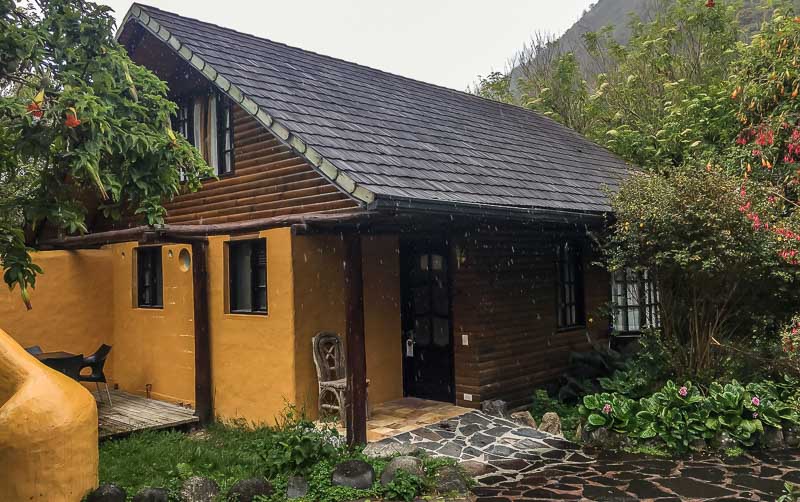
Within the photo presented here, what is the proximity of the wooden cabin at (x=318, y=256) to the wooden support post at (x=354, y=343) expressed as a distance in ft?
0.07

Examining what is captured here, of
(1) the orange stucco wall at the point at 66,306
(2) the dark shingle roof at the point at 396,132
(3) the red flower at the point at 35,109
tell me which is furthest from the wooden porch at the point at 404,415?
(1) the orange stucco wall at the point at 66,306

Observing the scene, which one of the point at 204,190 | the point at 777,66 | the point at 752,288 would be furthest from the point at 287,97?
the point at 777,66

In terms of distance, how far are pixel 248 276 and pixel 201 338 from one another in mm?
1093

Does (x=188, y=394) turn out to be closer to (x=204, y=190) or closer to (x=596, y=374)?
(x=204, y=190)

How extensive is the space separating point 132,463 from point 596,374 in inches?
248

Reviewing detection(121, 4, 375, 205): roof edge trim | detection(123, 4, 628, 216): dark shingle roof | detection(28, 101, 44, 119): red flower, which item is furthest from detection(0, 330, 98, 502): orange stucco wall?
detection(123, 4, 628, 216): dark shingle roof

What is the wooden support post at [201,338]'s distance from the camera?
29.7 ft

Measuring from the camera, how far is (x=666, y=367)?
8625mm

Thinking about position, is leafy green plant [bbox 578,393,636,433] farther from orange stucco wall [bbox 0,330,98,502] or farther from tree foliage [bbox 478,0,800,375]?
orange stucco wall [bbox 0,330,98,502]

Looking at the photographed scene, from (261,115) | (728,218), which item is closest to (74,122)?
(261,115)

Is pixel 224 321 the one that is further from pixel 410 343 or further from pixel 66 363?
pixel 410 343

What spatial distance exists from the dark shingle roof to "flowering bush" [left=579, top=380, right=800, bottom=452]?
106 inches

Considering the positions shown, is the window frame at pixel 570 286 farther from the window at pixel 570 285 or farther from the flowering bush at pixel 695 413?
the flowering bush at pixel 695 413

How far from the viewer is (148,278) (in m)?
11.0
